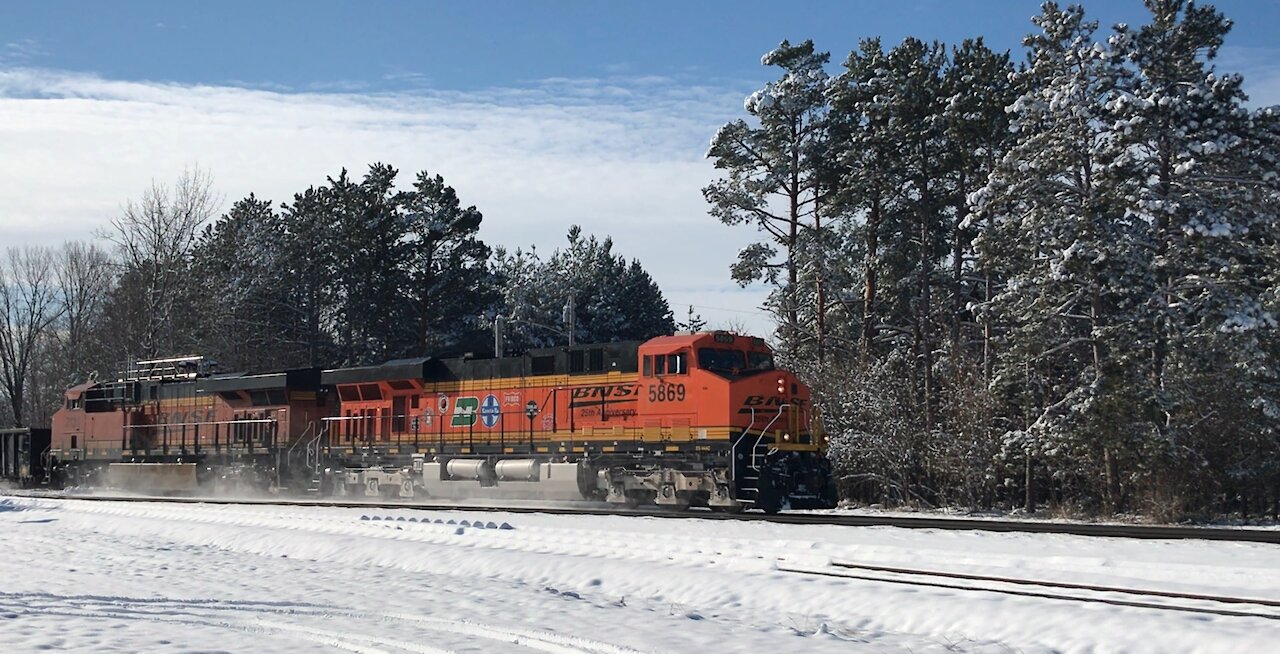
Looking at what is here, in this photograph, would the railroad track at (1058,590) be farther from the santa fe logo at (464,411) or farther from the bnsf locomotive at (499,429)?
the santa fe logo at (464,411)

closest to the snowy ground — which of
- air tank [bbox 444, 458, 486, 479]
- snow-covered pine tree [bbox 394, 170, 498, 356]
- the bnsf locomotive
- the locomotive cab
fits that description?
the locomotive cab

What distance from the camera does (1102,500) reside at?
24984 millimetres

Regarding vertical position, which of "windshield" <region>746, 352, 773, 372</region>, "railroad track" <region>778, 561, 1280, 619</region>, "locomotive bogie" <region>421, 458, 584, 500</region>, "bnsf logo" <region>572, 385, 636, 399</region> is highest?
"windshield" <region>746, 352, 773, 372</region>

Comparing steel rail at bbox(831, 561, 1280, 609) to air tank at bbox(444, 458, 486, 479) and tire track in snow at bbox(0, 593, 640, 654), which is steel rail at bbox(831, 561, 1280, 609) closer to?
tire track in snow at bbox(0, 593, 640, 654)

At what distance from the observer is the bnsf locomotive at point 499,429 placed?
822 inches

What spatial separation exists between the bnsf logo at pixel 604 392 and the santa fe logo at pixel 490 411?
241cm

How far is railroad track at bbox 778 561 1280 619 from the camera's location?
9656 millimetres

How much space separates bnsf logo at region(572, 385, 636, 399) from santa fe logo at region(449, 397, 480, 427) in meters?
3.17

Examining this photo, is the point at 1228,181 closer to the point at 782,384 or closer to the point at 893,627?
the point at 782,384

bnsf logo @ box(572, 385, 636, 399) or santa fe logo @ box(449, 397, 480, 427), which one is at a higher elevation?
bnsf logo @ box(572, 385, 636, 399)

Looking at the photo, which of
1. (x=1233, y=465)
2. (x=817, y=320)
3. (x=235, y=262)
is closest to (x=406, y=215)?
(x=235, y=262)

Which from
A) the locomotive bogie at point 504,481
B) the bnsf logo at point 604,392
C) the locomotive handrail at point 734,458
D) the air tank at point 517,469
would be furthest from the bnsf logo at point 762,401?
the air tank at point 517,469

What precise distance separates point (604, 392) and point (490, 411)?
352 cm

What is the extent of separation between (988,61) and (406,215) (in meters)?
28.9
